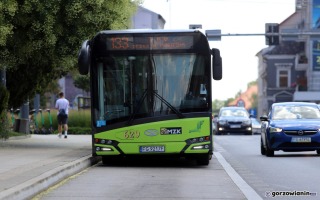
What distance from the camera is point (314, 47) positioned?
285ft

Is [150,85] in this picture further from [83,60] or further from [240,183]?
[240,183]

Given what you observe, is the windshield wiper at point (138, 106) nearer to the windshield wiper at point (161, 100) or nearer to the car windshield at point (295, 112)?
the windshield wiper at point (161, 100)

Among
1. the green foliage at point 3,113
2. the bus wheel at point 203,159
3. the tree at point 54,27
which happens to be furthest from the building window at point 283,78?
the bus wheel at point 203,159

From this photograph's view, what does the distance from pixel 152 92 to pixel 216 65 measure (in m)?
1.46

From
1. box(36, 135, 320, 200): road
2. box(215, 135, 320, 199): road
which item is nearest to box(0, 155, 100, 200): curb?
box(36, 135, 320, 200): road

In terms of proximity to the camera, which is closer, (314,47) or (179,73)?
(179,73)

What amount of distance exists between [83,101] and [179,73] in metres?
31.8

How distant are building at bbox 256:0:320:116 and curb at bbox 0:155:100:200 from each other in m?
72.0

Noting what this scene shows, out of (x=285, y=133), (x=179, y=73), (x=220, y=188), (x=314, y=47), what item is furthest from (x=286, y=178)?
(x=314, y=47)

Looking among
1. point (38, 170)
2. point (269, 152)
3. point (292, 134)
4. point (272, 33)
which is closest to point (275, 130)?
point (292, 134)

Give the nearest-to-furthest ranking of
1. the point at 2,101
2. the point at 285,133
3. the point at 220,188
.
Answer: the point at 220,188, the point at 285,133, the point at 2,101

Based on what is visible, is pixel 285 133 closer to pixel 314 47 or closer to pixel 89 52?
pixel 89 52

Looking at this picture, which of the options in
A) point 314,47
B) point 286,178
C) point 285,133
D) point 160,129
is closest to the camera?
point 286,178

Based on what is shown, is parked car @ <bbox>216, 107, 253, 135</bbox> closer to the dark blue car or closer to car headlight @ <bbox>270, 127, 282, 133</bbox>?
the dark blue car
